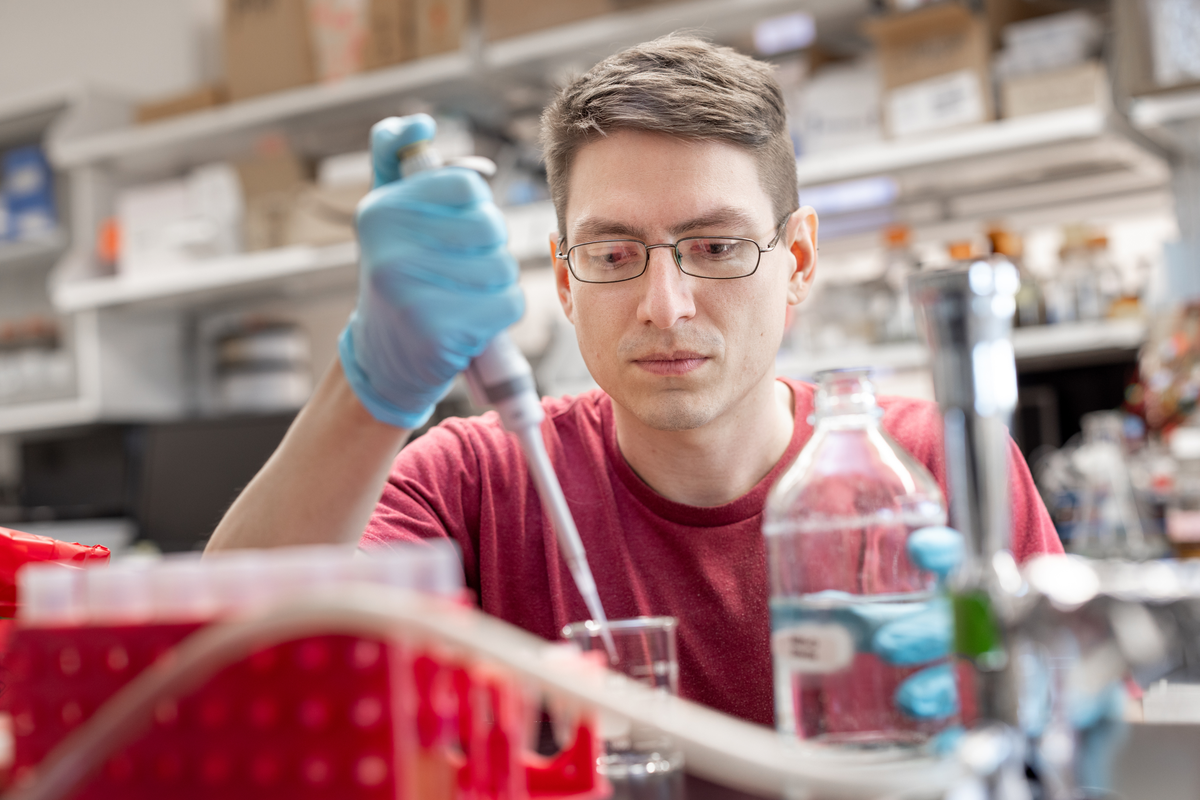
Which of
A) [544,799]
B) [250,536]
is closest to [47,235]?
[250,536]

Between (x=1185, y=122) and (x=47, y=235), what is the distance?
3310mm

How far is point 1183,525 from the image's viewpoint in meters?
1.98

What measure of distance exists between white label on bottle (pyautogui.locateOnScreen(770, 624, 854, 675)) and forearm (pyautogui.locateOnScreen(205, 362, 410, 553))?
13.2 inches

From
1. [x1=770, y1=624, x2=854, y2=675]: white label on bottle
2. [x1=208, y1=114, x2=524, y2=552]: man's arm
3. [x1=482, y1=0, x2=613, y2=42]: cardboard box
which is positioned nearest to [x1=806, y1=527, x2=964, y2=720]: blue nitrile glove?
[x1=770, y1=624, x2=854, y2=675]: white label on bottle

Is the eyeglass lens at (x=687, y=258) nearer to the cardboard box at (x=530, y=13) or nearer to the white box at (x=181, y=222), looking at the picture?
the cardboard box at (x=530, y=13)

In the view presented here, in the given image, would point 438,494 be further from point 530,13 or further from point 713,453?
point 530,13

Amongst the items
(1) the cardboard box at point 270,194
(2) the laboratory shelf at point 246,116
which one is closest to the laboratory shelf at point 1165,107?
(2) the laboratory shelf at point 246,116

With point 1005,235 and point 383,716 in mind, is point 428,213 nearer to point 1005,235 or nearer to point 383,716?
point 383,716

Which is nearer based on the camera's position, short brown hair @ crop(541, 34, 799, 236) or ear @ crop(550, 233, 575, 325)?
short brown hair @ crop(541, 34, 799, 236)

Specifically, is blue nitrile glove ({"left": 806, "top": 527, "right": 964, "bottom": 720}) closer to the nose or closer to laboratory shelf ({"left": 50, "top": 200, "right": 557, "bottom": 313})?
the nose

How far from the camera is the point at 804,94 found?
246 cm

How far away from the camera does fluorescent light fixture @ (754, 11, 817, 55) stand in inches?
99.2

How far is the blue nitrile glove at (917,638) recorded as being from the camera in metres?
0.59

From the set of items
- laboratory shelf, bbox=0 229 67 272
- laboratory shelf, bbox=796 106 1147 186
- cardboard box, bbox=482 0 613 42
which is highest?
cardboard box, bbox=482 0 613 42
